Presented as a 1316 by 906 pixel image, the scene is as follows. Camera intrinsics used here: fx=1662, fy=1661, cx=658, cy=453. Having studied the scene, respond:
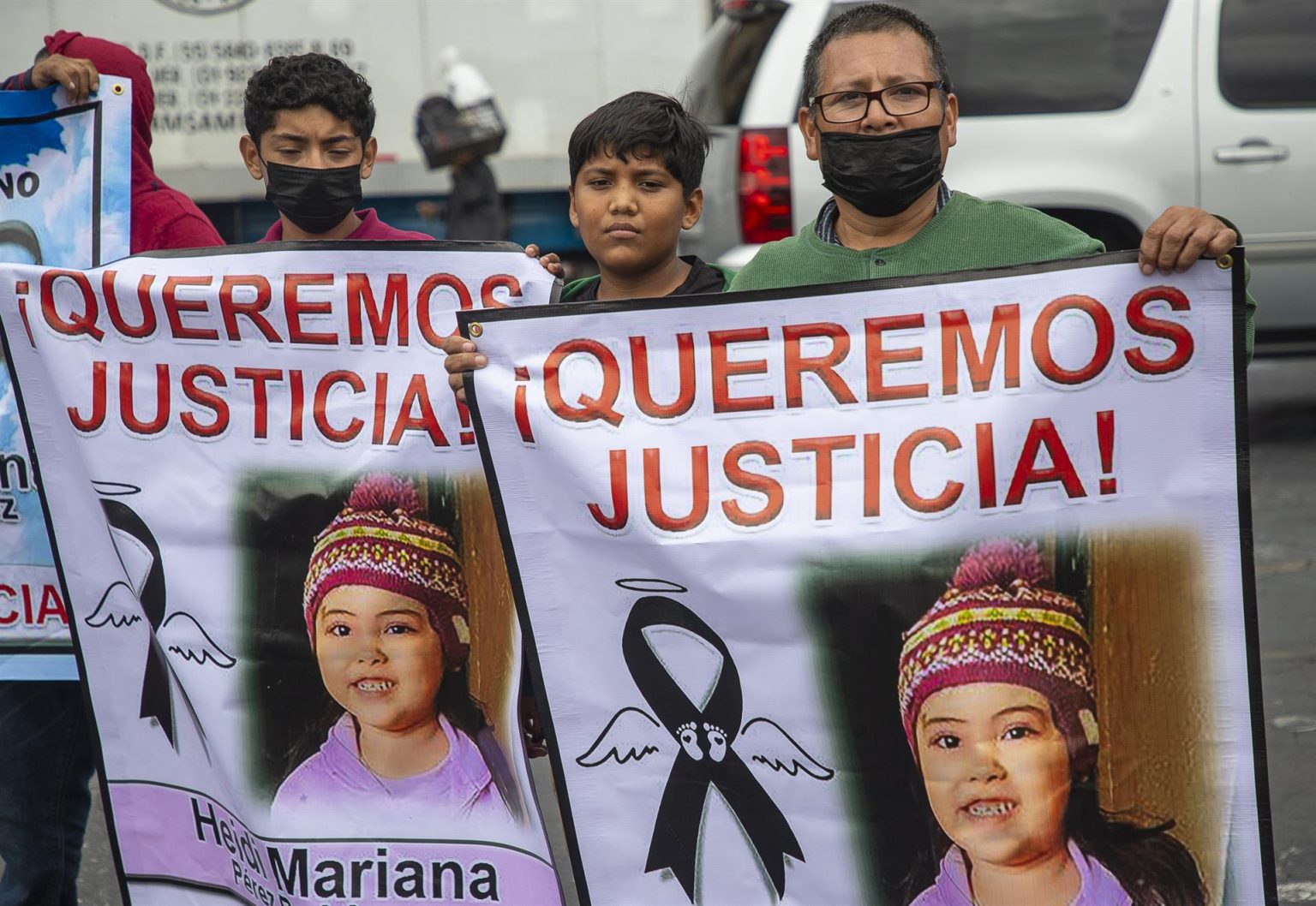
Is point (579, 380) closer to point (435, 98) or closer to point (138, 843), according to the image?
point (138, 843)

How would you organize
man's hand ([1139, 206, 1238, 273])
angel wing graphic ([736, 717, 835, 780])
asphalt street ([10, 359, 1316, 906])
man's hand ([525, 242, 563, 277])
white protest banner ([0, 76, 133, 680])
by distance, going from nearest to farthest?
man's hand ([1139, 206, 1238, 273]), angel wing graphic ([736, 717, 835, 780]), man's hand ([525, 242, 563, 277]), white protest banner ([0, 76, 133, 680]), asphalt street ([10, 359, 1316, 906])

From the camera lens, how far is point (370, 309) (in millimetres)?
3033

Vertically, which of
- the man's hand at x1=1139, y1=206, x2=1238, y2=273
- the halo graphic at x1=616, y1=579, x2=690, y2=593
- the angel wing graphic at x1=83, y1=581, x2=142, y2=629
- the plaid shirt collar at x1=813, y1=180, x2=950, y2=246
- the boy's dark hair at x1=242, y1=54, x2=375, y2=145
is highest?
the boy's dark hair at x1=242, y1=54, x2=375, y2=145

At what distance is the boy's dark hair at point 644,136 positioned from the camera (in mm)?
3021

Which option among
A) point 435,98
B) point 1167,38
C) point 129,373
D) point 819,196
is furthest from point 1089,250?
point 435,98

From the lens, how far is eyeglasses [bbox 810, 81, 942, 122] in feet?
8.82

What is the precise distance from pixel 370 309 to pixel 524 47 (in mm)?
9115

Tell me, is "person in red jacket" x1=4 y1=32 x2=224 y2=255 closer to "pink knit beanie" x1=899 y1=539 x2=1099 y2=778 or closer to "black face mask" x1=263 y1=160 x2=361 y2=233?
"black face mask" x1=263 y1=160 x2=361 y2=233

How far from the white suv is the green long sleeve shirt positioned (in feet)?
14.9

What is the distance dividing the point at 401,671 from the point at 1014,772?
1073 millimetres

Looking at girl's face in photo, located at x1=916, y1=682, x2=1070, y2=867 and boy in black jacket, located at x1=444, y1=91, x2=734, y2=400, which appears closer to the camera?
girl's face in photo, located at x1=916, y1=682, x2=1070, y2=867

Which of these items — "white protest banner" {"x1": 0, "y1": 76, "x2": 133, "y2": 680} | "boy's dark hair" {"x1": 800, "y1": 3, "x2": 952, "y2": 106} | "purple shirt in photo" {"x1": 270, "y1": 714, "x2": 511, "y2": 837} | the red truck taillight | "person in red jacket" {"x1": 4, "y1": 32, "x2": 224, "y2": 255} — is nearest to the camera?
"boy's dark hair" {"x1": 800, "y1": 3, "x2": 952, "y2": 106}

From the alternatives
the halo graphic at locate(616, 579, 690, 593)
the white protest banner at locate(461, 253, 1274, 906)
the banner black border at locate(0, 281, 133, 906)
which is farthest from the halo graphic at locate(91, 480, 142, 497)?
the halo graphic at locate(616, 579, 690, 593)

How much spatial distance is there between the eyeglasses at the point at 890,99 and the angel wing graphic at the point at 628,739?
1.02 m
